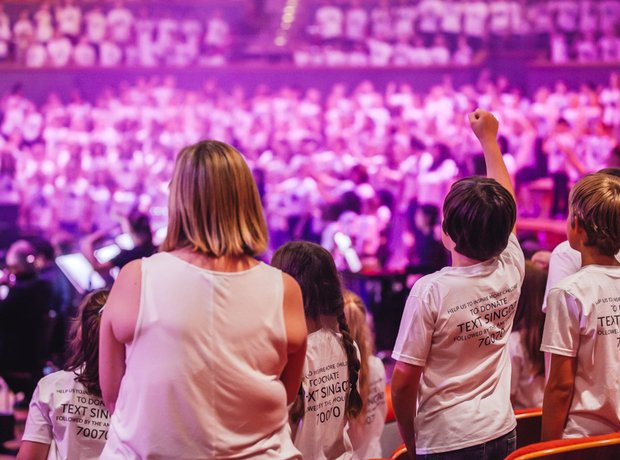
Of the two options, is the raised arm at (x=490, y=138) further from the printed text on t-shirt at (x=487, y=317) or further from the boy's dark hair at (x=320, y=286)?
the boy's dark hair at (x=320, y=286)

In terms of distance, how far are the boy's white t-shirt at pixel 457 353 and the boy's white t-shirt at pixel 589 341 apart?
13 cm

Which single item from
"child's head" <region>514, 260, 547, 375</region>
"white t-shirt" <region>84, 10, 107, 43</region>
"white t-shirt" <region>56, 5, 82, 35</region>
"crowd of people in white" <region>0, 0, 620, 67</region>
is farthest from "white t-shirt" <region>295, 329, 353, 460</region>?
"white t-shirt" <region>56, 5, 82, 35</region>

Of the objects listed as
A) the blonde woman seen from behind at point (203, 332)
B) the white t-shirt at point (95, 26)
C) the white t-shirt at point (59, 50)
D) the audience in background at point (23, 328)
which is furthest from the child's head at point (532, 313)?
the white t-shirt at point (95, 26)

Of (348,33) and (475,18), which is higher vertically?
(475,18)

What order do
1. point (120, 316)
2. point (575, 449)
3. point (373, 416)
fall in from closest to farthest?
point (120, 316)
point (575, 449)
point (373, 416)

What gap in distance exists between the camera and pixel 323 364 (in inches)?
81.0

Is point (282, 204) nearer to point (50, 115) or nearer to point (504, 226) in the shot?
point (50, 115)

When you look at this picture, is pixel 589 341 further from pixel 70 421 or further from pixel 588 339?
pixel 70 421

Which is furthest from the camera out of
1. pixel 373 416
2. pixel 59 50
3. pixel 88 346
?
pixel 59 50

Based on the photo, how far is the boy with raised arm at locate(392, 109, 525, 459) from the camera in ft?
6.25

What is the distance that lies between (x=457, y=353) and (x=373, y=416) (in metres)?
0.79

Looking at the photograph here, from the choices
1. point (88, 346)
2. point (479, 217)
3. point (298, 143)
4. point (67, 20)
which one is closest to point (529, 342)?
point (479, 217)

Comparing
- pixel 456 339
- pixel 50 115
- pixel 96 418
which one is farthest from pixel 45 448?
pixel 50 115

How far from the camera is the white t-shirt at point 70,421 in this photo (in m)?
1.94
